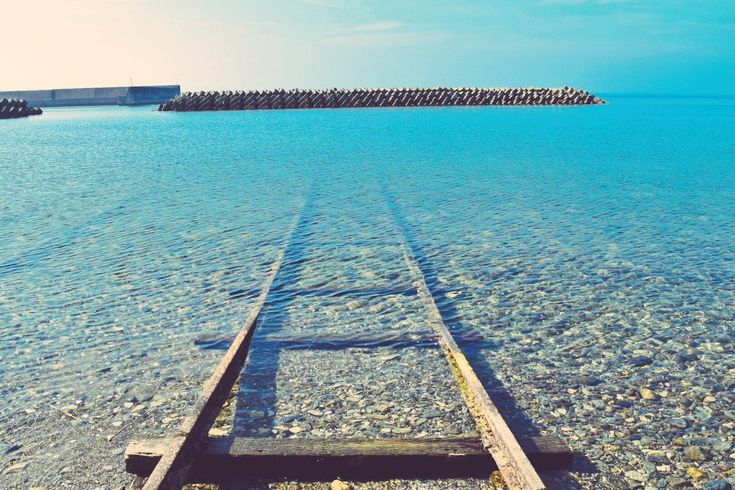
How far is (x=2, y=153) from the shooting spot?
143 feet

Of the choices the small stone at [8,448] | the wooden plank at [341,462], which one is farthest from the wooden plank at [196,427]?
the small stone at [8,448]

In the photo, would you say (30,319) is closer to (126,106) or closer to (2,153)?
(2,153)

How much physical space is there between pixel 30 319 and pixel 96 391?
3.31 m

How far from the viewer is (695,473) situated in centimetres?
561

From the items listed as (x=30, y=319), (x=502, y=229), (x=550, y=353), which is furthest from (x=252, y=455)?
(x=502, y=229)

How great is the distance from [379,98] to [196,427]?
104810 mm

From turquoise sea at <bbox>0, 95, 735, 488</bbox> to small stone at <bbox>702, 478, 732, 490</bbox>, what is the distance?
130mm

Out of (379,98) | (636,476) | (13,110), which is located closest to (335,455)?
(636,476)

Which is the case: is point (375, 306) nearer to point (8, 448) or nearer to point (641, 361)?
point (641, 361)

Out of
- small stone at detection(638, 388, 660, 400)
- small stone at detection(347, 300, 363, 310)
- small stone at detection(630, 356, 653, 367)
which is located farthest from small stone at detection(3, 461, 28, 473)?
small stone at detection(630, 356, 653, 367)

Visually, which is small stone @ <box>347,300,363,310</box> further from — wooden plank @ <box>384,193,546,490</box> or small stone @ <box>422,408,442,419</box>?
small stone @ <box>422,408,442,419</box>

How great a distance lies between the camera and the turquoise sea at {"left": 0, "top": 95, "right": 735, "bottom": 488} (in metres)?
6.47

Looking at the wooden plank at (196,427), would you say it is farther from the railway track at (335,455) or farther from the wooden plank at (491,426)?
the wooden plank at (491,426)

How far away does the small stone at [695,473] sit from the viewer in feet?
18.2
